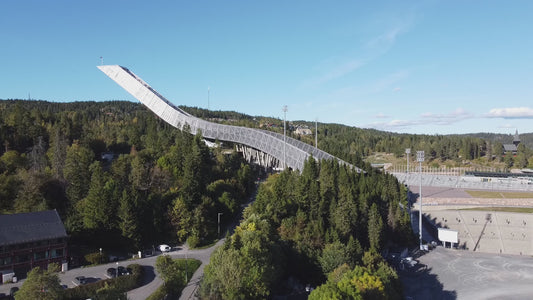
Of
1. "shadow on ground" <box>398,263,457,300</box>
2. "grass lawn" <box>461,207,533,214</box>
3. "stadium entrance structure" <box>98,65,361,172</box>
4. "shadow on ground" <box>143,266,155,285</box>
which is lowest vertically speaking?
"shadow on ground" <box>398,263,457,300</box>

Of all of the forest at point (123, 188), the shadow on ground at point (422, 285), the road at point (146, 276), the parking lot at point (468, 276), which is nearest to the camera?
the road at point (146, 276)

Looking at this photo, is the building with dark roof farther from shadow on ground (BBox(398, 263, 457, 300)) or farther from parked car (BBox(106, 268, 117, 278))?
shadow on ground (BBox(398, 263, 457, 300))

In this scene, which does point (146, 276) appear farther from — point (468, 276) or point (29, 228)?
→ point (468, 276)

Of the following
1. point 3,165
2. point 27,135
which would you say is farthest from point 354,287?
point 27,135

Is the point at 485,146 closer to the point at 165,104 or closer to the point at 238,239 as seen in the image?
the point at 165,104

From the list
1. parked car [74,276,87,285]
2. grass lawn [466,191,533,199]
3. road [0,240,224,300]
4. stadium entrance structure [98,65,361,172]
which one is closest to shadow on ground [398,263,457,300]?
road [0,240,224,300]

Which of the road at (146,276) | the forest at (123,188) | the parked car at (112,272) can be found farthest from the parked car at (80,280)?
the forest at (123,188)

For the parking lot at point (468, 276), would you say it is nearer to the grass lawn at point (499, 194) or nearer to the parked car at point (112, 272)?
the grass lawn at point (499, 194)

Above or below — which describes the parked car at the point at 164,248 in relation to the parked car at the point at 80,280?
above
